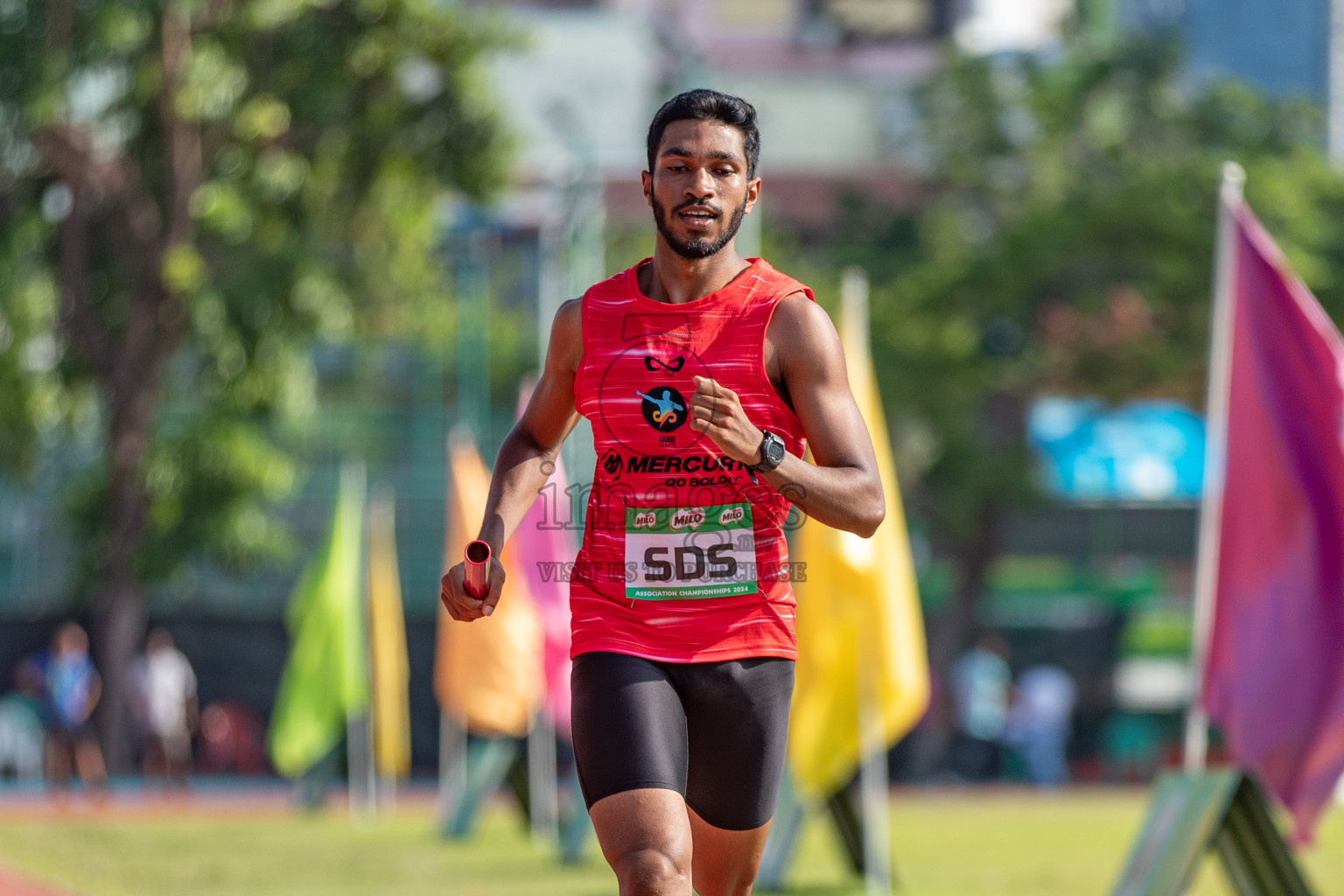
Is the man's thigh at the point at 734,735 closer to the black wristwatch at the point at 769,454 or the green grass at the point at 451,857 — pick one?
the black wristwatch at the point at 769,454

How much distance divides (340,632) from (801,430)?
56.6 ft

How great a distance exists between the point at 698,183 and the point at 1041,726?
25.3 meters

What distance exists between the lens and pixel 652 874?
429 cm

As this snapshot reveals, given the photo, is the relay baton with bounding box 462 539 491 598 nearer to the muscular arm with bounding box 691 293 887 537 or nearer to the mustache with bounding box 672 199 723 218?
the muscular arm with bounding box 691 293 887 537

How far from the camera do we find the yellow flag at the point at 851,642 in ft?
38.7

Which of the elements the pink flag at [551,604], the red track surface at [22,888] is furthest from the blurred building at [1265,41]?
the red track surface at [22,888]

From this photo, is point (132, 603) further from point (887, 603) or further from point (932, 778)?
point (887, 603)

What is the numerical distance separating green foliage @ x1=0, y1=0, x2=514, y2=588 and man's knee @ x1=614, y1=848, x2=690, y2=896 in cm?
2019

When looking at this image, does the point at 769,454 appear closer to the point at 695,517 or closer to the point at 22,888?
the point at 695,517

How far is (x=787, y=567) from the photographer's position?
4.68m

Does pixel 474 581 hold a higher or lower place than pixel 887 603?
higher

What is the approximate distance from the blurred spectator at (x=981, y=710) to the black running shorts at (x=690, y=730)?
25.2m

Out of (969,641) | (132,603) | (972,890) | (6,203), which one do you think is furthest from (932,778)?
(972,890)

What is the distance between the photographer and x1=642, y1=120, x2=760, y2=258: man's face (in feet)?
14.8
